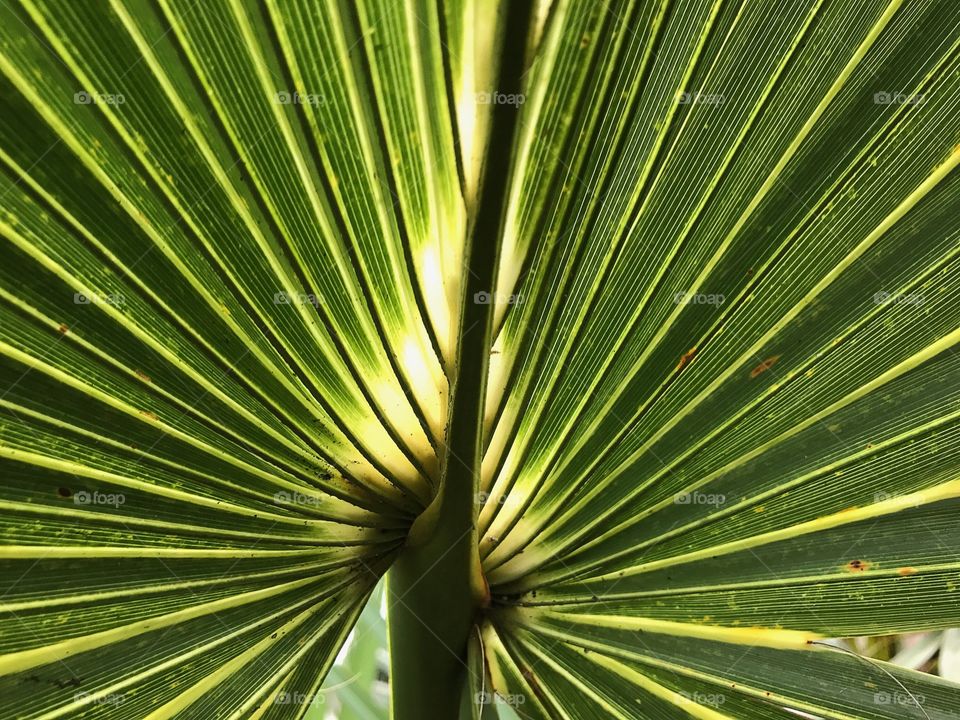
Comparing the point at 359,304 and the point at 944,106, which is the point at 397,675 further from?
the point at 944,106

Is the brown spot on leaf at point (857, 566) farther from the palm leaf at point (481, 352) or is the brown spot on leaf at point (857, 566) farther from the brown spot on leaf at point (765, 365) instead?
the brown spot on leaf at point (765, 365)

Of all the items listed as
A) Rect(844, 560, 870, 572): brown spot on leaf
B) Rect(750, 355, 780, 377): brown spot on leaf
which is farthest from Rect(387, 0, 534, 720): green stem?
Rect(844, 560, 870, 572): brown spot on leaf

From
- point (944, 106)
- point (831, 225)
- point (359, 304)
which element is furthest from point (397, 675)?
point (944, 106)

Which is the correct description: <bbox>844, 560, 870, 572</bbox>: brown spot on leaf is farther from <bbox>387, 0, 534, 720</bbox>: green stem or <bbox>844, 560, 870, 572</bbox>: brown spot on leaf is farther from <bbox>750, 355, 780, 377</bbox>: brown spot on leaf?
<bbox>387, 0, 534, 720</bbox>: green stem

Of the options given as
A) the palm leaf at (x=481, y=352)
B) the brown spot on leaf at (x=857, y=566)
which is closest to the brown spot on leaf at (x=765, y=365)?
the palm leaf at (x=481, y=352)

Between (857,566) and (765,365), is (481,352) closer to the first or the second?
(765,365)

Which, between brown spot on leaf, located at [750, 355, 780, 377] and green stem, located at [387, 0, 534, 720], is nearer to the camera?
green stem, located at [387, 0, 534, 720]

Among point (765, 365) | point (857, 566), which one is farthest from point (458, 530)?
point (857, 566)

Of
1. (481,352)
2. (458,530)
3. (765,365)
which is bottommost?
(458,530)
